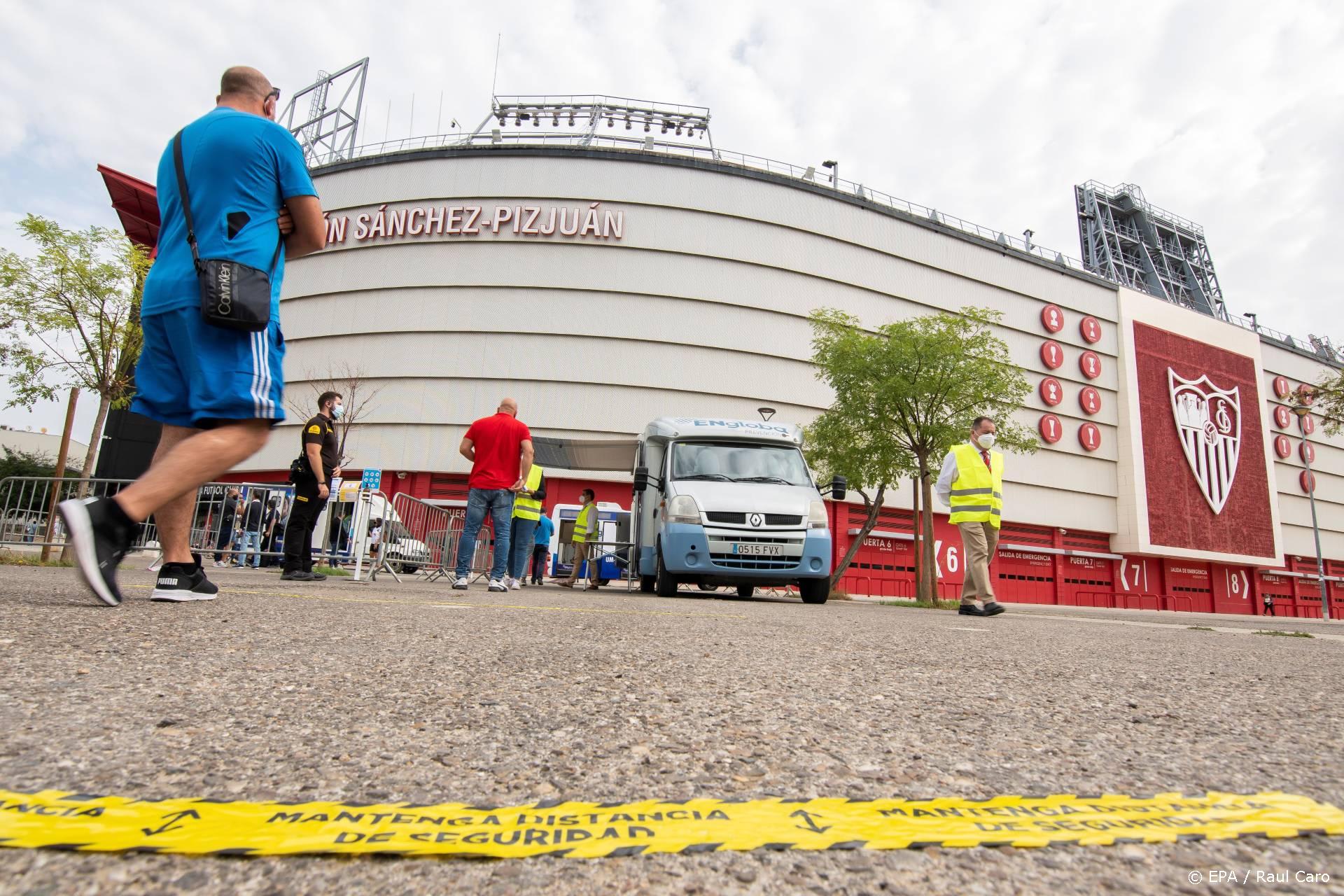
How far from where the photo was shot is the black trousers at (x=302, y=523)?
7387mm

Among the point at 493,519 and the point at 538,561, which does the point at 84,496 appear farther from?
the point at 538,561

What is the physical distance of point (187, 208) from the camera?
117 inches

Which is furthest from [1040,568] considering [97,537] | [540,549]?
[97,537]

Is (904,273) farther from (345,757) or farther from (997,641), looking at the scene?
(345,757)

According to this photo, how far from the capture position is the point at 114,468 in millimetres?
34469

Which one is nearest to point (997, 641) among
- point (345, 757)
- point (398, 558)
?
point (345, 757)

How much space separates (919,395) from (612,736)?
16.2m

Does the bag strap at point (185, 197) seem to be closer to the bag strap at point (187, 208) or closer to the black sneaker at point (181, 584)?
the bag strap at point (187, 208)

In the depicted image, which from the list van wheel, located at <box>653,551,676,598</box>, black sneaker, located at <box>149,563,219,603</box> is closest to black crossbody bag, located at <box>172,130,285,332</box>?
black sneaker, located at <box>149,563,219,603</box>

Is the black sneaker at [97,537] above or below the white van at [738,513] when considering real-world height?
below

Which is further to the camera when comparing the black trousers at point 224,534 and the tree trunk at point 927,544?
the tree trunk at point 927,544

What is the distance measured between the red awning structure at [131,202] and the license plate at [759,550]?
9193 mm

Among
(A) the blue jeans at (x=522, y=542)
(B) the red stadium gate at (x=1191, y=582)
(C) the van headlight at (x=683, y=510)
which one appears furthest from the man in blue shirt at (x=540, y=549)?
(B) the red stadium gate at (x=1191, y=582)

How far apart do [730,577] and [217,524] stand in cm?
718
